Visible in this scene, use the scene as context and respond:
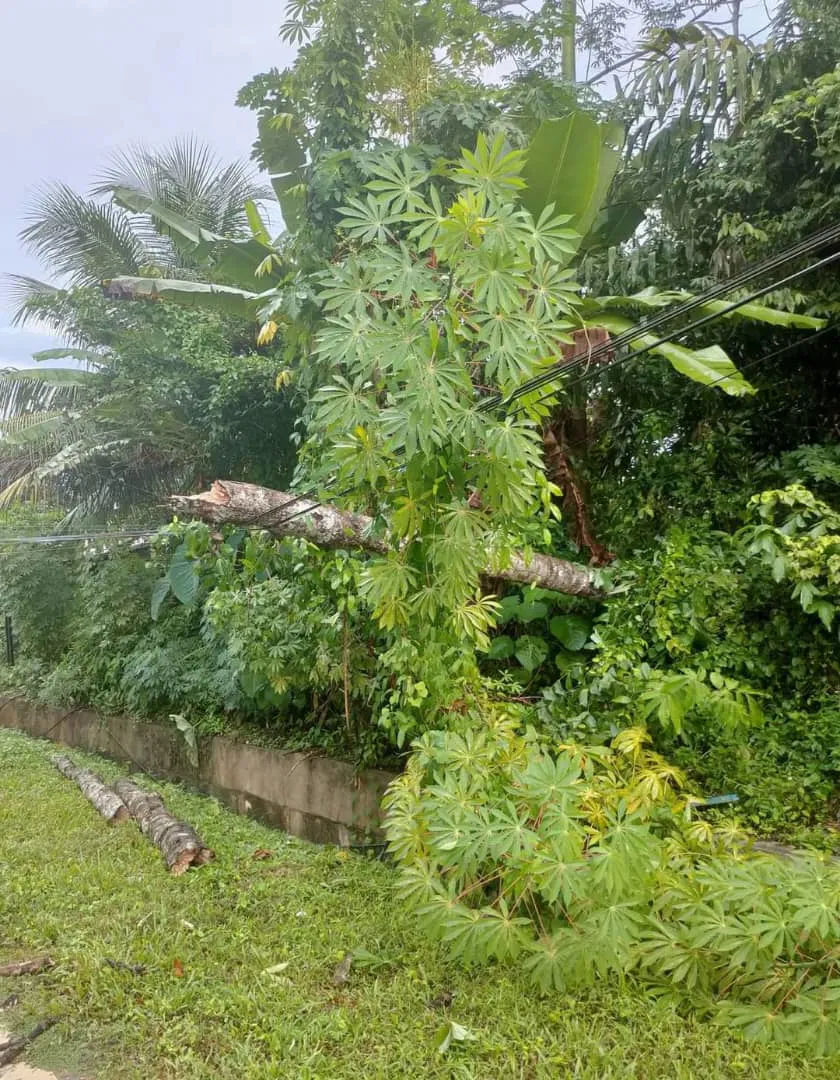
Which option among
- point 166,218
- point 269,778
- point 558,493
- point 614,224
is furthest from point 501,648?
point 166,218

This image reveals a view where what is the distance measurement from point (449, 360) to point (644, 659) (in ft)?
6.96

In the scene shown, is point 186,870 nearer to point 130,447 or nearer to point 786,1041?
point 786,1041

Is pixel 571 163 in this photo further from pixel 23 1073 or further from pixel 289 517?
pixel 23 1073

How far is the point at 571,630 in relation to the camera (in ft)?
14.9

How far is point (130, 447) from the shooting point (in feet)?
26.5

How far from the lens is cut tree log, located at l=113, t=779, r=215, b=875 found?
4285 millimetres

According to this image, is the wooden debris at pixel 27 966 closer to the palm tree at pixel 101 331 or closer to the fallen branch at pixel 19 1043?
the fallen branch at pixel 19 1043

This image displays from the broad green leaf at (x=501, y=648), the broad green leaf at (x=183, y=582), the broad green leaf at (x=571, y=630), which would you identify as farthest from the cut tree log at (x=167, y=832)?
the broad green leaf at (x=571, y=630)

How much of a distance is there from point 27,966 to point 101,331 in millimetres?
6291

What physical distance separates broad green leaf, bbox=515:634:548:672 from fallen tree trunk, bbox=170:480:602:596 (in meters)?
0.52

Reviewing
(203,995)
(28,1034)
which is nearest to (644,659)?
(203,995)

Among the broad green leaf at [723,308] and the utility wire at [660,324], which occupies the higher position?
the broad green leaf at [723,308]

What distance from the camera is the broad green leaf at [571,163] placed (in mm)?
4281

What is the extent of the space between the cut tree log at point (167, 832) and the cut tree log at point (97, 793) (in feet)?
0.23
